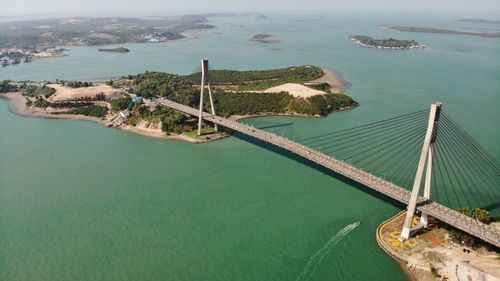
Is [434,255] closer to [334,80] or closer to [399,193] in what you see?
[399,193]

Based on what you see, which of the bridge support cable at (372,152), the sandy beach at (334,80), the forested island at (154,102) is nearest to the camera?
the bridge support cable at (372,152)

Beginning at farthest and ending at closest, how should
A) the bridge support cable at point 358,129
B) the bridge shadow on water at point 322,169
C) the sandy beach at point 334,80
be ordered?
the sandy beach at point 334,80
the bridge support cable at point 358,129
the bridge shadow on water at point 322,169

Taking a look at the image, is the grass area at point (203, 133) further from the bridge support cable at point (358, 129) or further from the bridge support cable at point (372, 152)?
the bridge support cable at point (372, 152)

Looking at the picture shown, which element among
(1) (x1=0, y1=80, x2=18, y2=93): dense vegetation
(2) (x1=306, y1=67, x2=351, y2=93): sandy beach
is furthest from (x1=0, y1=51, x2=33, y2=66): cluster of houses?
(2) (x1=306, y1=67, x2=351, y2=93): sandy beach

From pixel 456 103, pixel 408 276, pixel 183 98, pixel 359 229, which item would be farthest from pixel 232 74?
pixel 408 276

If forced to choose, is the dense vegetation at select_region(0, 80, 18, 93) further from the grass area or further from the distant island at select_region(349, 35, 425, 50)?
the distant island at select_region(349, 35, 425, 50)

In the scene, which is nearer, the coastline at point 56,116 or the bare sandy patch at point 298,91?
the coastline at point 56,116

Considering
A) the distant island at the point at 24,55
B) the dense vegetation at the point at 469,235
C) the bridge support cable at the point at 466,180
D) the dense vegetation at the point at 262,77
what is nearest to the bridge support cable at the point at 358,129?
the bridge support cable at the point at 466,180
